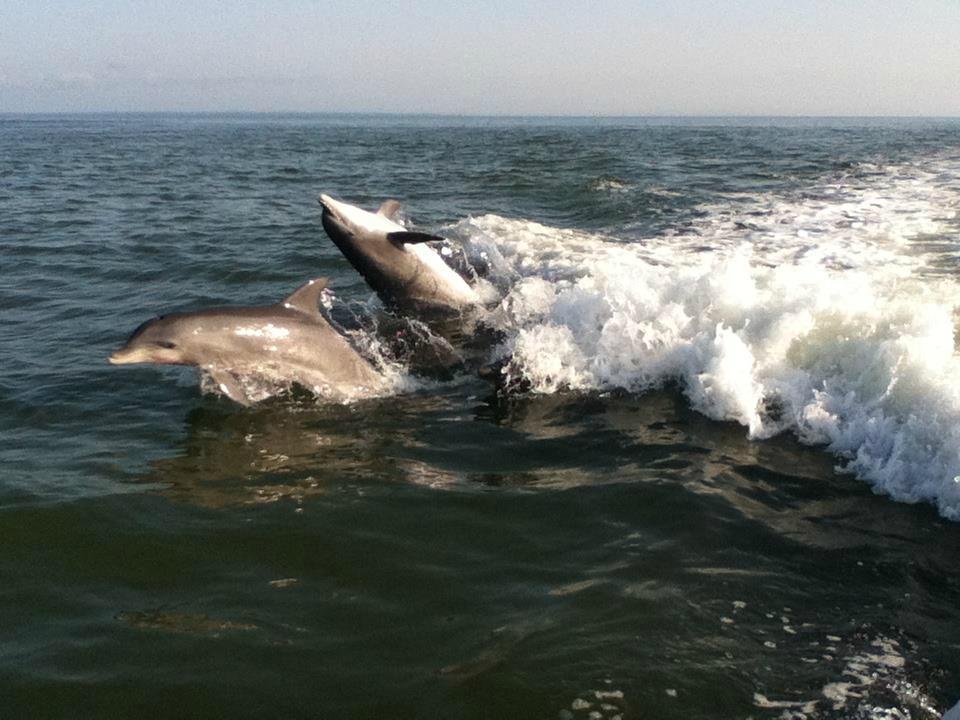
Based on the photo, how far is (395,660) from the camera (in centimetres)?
495

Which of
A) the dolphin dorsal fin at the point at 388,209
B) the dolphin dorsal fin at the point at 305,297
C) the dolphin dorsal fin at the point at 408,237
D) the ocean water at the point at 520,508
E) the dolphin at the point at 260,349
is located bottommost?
the ocean water at the point at 520,508

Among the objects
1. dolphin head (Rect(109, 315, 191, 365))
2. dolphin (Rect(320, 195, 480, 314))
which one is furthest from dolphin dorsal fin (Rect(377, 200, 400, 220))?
dolphin head (Rect(109, 315, 191, 365))

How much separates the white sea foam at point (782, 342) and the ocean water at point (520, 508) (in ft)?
0.13

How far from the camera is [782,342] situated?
9.32m

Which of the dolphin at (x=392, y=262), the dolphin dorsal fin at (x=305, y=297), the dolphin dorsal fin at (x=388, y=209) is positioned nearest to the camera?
the dolphin dorsal fin at (x=305, y=297)

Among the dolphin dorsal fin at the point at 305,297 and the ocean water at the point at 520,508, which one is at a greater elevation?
the dolphin dorsal fin at the point at 305,297

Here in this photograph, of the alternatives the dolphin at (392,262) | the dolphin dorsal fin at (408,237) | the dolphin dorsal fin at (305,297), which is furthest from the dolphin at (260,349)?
the dolphin at (392,262)

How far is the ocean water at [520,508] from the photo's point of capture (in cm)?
482

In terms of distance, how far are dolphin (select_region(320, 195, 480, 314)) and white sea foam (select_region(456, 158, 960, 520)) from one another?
90 cm

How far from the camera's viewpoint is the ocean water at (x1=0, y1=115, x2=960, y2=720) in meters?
4.82

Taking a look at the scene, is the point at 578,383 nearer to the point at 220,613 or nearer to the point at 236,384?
the point at 236,384

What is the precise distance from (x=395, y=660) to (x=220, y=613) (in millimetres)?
1318

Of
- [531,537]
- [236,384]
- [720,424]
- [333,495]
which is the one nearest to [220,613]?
[333,495]

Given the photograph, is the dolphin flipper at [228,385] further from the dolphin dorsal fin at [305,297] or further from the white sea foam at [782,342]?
the white sea foam at [782,342]
